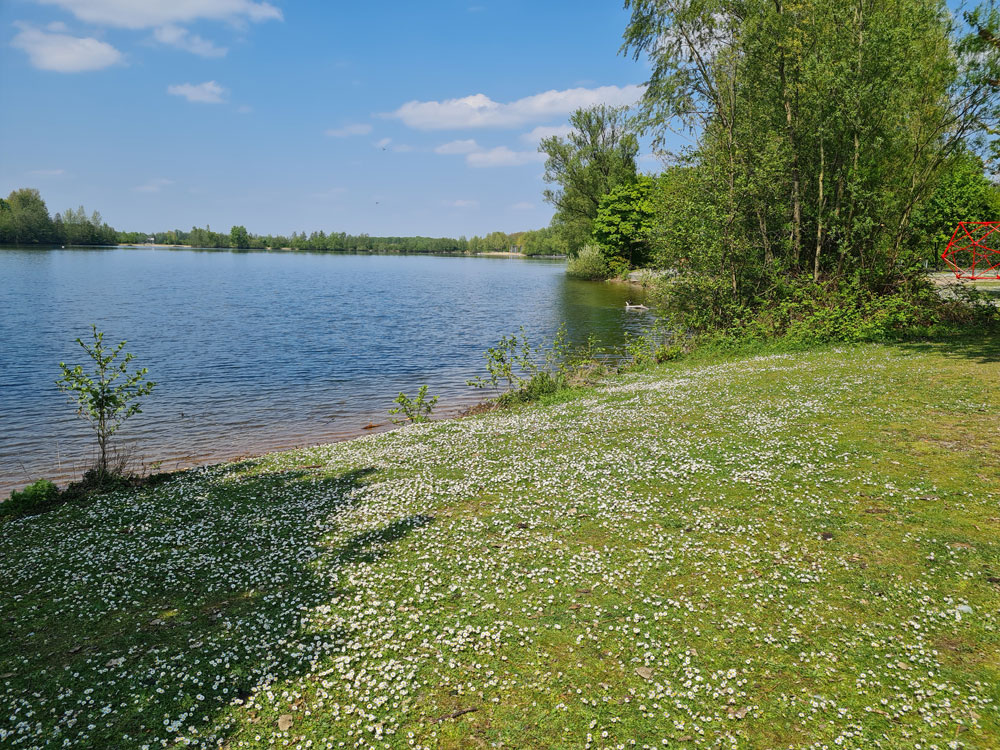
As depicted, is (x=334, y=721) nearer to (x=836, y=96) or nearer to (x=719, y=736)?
(x=719, y=736)

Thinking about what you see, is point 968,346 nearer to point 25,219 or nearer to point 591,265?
point 591,265

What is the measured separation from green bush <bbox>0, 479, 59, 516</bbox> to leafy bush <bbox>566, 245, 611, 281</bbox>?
9858cm

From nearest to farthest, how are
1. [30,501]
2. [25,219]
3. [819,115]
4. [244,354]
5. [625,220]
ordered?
[30,501] → [819,115] → [244,354] → [625,220] → [25,219]

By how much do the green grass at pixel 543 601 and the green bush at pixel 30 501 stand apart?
1085 millimetres

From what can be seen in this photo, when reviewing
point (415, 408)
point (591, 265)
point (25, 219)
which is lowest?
point (415, 408)

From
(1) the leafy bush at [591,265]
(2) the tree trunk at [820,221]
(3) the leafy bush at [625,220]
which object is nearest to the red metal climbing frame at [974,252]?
(2) the tree trunk at [820,221]

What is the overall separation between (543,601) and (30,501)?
42.7 feet

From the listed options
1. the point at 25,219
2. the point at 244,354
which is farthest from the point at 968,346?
the point at 25,219

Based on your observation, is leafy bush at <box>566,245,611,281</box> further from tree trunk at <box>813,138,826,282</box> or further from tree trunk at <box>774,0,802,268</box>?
tree trunk at <box>813,138,826,282</box>

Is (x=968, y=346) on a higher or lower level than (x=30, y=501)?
higher

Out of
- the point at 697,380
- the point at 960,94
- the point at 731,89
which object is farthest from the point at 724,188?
the point at 697,380

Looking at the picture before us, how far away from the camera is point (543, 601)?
8242mm

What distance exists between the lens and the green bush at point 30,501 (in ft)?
43.3

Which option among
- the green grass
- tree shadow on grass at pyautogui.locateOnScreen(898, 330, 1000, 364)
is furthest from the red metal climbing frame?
the green grass
